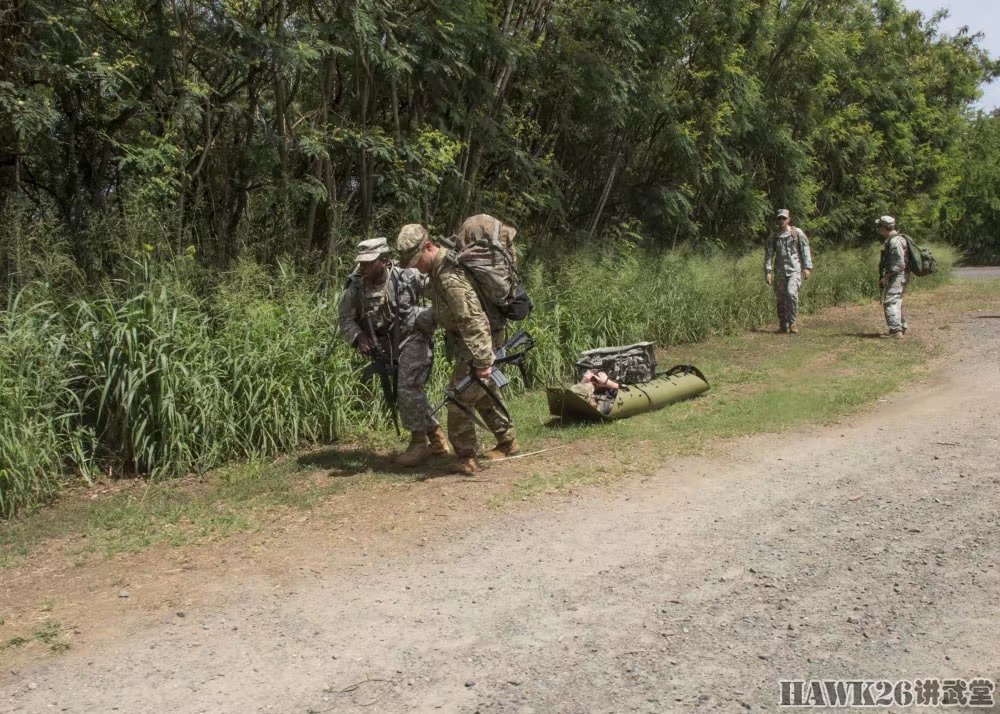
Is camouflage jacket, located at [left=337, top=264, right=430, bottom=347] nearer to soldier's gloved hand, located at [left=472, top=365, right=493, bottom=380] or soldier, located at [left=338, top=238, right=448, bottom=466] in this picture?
soldier, located at [left=338, top=238, right=448, bottom=466]

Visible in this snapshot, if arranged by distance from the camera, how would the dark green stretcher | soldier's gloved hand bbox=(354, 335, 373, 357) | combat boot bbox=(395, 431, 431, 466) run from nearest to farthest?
soldier's gloved hand bbox=(354, 335, 373, 357), combat boot bbox=(395, 431, 431, 466), the dark green stretcher

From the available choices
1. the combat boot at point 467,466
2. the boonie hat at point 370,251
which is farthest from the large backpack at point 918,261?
the boonie hat at point 370,251

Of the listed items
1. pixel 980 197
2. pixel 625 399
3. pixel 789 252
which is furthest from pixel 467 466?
pixel 980 197

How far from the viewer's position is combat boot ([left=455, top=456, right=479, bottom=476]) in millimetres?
6105

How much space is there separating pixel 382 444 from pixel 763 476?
3.04 metres

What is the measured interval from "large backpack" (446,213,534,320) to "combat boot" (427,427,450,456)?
1.09m

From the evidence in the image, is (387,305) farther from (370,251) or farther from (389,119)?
(389,119)

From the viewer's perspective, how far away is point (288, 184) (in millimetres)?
8156

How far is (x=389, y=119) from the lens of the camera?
945 centimetres

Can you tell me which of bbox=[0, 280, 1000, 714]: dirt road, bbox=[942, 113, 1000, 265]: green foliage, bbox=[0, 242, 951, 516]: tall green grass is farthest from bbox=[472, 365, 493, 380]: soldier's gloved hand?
bbox=[942, 113, 1000, 265]: green foliage

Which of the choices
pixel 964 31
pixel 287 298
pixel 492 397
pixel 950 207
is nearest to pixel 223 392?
pixel 287 298

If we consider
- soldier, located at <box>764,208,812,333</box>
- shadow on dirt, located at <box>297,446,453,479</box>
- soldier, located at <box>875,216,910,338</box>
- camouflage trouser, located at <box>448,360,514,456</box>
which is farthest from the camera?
soldier, located at <box>764,208,812,333</box>

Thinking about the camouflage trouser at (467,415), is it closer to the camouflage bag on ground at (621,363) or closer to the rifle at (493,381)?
the rifle at (493,381)

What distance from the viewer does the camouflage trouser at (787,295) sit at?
40.8ft
